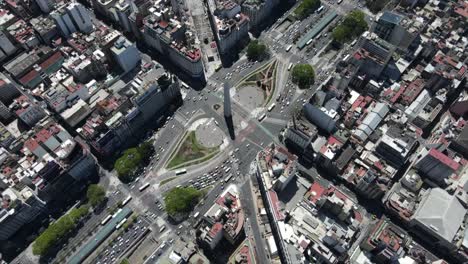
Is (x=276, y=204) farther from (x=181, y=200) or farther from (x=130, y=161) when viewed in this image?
(x=130, y=161)

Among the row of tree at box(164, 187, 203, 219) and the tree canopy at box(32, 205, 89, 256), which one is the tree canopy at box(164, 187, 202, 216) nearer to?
the row of tree at box(164, 187, 203, 219)

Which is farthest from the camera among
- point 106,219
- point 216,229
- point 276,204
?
point 106,219

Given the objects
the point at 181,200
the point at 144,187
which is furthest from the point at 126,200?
the point at 181,200

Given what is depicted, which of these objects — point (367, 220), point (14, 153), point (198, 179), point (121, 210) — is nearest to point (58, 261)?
point (121, 210)

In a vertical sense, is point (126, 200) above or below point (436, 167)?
above

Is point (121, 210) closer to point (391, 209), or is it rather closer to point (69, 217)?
point (69, 217)

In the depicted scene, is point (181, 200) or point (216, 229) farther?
point (181, 200)
